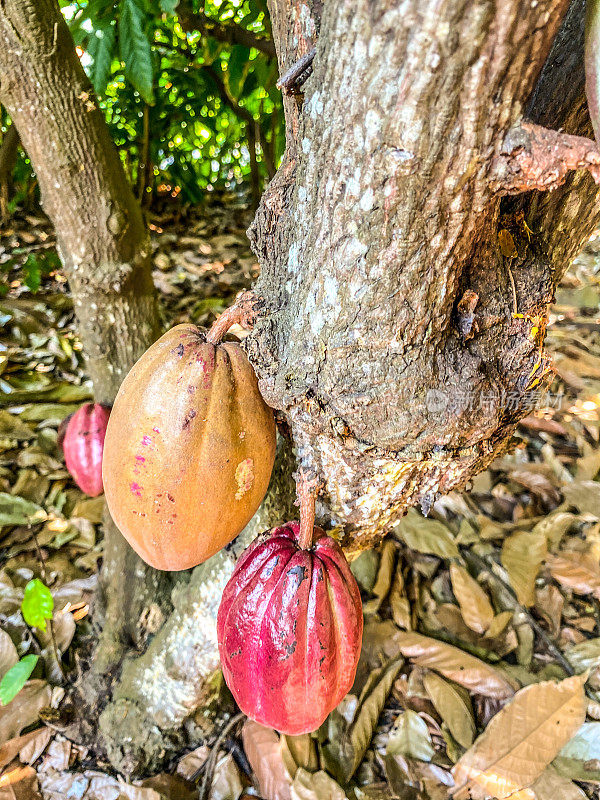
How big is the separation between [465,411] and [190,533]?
39cm

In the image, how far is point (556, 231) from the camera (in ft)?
2.69

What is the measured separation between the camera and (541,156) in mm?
549

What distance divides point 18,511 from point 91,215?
0.96m

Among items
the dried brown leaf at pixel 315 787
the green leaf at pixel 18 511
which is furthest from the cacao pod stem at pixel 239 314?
the green leaf at pixel 18 511

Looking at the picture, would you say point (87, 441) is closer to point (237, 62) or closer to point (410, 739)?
point (410, 739)

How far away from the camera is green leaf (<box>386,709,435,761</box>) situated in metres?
1.29

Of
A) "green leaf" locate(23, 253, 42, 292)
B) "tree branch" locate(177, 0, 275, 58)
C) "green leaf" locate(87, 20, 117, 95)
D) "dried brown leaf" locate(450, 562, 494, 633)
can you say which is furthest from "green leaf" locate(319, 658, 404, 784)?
"green leaf" locate(23, 253, 42, 292)

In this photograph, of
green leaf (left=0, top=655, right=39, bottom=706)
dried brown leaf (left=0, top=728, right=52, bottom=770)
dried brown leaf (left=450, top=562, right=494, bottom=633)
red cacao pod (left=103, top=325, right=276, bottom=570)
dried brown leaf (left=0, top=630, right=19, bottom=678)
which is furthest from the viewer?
dried brown leaf (left=450, top=562, right=494, bottom=633)

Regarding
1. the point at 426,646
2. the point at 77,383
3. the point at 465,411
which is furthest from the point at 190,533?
the point at 77,383

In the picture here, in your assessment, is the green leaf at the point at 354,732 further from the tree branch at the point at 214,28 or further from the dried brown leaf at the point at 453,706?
the tree branch at the point at 214,28

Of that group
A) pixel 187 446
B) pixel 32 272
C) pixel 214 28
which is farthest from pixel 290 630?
pixel 32 272

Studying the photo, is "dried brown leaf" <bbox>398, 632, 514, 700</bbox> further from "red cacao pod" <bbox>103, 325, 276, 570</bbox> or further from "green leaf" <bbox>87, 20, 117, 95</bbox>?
"green leaf" <bbox>87, 20, 117, 95</bbox>

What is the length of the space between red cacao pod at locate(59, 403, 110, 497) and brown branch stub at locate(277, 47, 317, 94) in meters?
0.85

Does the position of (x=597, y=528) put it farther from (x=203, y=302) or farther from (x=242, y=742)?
(x=203, y=302)
